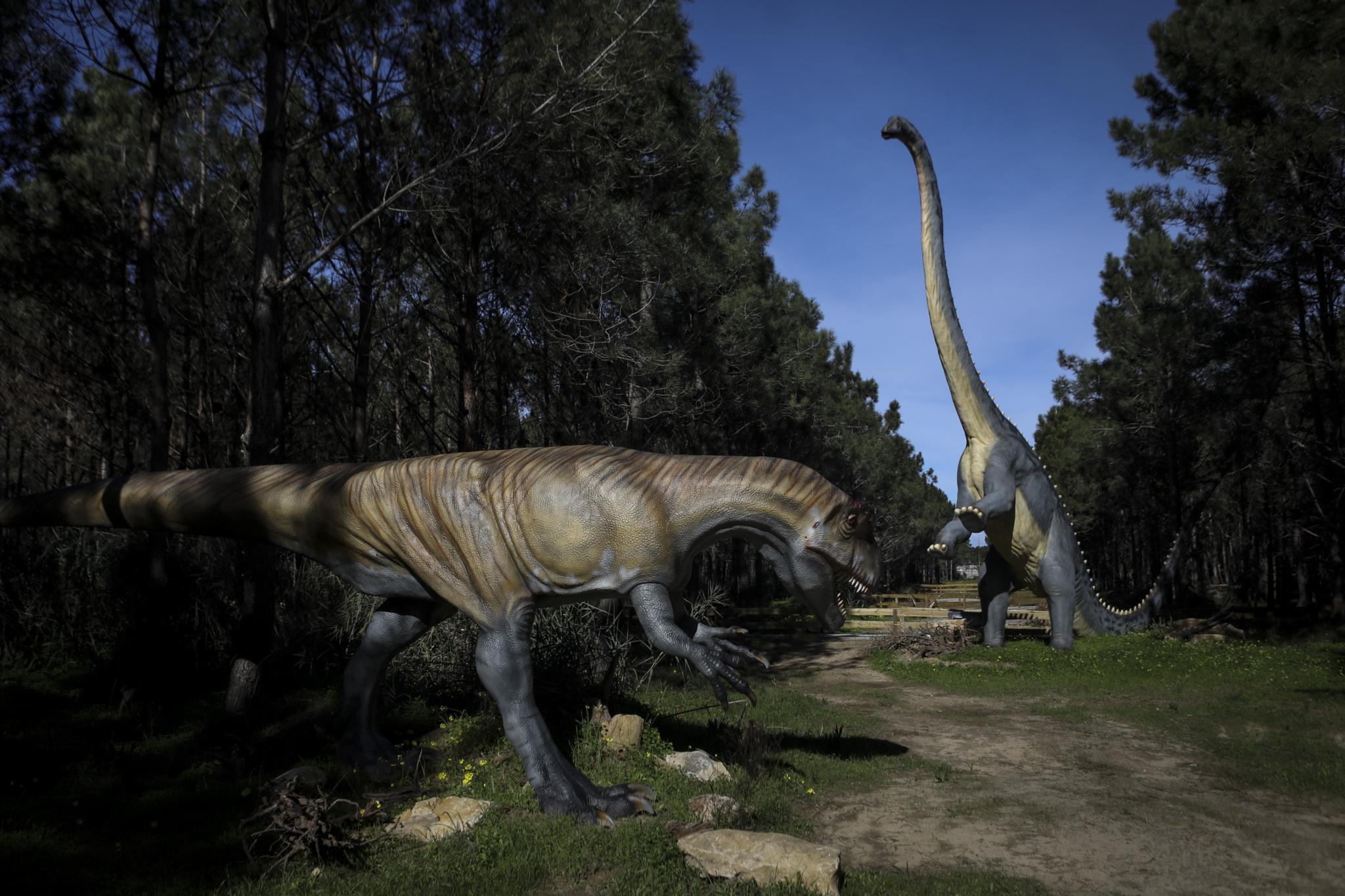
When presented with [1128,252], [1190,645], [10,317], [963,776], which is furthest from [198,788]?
[1128,252]

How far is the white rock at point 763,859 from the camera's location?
3484 mm

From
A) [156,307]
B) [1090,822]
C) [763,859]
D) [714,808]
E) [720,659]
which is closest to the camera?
[763,859]

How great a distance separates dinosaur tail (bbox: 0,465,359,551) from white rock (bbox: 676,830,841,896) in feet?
8.75

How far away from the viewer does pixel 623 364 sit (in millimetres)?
12141

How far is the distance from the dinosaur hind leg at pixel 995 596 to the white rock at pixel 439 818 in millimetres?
8652

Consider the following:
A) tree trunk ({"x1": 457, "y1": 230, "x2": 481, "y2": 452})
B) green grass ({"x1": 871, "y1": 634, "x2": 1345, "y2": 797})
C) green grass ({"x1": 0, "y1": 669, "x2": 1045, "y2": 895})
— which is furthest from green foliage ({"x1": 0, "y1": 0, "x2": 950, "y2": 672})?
green grass ({"x1": 871, "y1": 634, "x2": 1345, "y2": 797})

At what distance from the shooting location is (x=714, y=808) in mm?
4305

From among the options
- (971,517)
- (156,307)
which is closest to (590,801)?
(156,307)

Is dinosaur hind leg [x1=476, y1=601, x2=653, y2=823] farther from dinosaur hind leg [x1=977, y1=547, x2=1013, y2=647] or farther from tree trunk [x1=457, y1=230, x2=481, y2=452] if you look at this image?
dinosaur hind leg [x1=977, y1=547, x2=1013, y2=647]

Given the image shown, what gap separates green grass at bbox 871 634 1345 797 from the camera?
5.86m

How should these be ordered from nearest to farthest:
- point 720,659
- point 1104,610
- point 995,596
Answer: point 720,659, point 995,596, point 1104,610

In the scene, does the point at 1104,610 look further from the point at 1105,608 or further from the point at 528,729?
the point at 528,729

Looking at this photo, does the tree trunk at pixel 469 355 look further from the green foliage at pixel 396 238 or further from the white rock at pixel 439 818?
the white rock at pixel 439 818

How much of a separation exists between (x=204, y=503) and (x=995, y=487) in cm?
865
